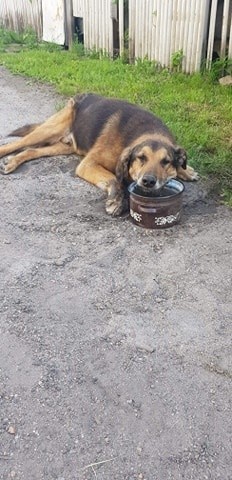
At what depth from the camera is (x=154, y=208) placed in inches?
170

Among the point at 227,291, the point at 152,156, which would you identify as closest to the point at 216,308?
the point at 227,291

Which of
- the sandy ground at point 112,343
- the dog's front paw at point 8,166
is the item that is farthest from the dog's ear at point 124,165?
the dog's front paw at point 8,166

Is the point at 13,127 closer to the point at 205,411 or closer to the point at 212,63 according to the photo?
the point at 212,63

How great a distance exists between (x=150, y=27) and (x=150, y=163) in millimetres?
5473

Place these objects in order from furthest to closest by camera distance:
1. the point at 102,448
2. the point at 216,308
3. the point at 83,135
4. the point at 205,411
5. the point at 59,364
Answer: the point at 83,135, the point at 216,308, the point at 59,364, the point at 205,411, the point at 102,448

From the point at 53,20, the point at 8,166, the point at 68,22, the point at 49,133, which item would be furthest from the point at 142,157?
the point at 53,20

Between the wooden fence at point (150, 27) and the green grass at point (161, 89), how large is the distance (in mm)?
265

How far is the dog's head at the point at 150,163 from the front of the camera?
14.4ft

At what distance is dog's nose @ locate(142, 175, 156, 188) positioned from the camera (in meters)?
4.32

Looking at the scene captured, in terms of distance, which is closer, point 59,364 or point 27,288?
point 59,364

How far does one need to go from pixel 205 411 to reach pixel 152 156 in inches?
94.7

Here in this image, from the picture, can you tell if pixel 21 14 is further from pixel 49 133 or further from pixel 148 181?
pixel 148 181

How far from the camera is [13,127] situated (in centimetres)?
707

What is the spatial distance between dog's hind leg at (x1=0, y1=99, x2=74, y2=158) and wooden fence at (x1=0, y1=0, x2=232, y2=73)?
10.8 ft
